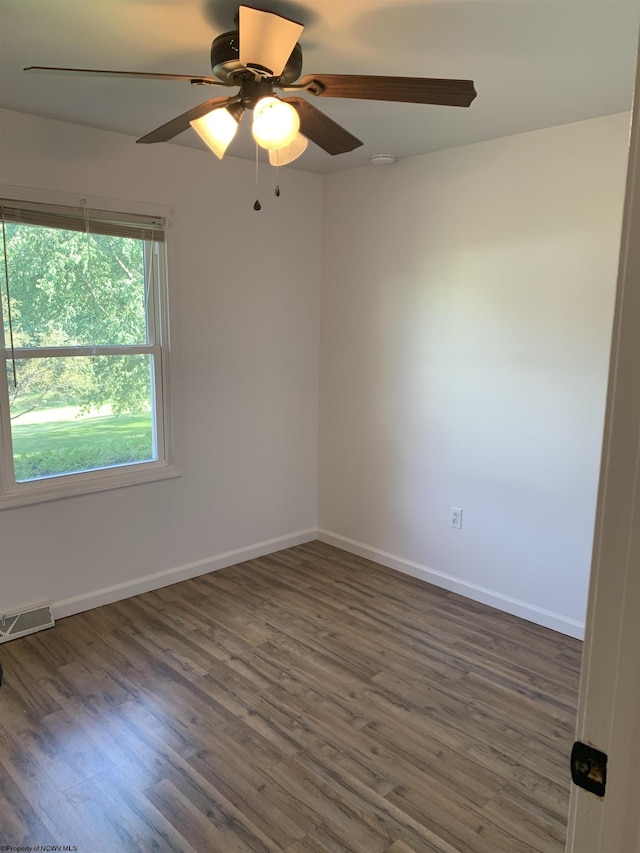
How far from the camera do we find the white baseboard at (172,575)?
10.6 feet

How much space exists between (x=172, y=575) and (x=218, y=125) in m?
2.57

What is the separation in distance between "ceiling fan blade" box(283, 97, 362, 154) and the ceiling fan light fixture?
0.20 m

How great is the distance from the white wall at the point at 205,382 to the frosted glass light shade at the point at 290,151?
1412 millimetres

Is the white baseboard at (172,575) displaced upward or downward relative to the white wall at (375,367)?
downward

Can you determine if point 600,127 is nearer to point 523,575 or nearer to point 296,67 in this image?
point 296,67

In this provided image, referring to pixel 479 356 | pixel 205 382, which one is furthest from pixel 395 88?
pixel 205 382

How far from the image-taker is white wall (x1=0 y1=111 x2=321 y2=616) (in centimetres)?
303

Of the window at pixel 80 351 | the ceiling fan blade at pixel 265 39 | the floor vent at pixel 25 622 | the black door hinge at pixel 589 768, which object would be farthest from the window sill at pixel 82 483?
the black door hinge at pixel 589 768

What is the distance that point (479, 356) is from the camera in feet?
10.9

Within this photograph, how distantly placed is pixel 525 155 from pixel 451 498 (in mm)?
1874

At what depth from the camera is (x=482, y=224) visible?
3.22 m

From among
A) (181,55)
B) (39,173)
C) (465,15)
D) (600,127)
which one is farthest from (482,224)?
(39,173)

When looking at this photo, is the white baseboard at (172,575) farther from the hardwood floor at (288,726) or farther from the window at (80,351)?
the window at (80,351)

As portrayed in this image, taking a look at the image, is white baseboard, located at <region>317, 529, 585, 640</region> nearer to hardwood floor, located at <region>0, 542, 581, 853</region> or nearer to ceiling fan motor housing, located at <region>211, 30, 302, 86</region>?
hardwood floor, located at <region>0, 542, 581, 853</region>
